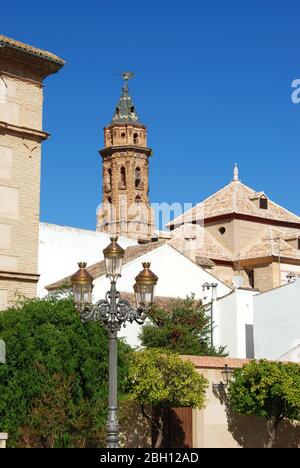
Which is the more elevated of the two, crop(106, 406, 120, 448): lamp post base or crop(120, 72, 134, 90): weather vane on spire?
crop(120, 72, 134, 90): weather vane on spire

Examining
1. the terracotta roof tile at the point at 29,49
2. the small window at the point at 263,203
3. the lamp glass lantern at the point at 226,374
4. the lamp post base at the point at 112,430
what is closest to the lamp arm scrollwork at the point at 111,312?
the lamp post base at the point at 112,430

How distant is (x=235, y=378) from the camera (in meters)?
18.5

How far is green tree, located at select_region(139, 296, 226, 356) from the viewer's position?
24281 millimetres

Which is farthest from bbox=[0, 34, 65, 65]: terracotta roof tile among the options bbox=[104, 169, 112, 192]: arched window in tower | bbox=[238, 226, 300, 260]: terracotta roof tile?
bbox=[104, 169, 112, 192]: arched window in tower

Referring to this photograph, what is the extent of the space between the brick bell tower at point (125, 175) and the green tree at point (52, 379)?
4353 cm

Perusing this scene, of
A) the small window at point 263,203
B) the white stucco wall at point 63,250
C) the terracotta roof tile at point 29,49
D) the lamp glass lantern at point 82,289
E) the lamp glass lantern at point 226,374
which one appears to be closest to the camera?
the lamp glass lantern at point 82,289

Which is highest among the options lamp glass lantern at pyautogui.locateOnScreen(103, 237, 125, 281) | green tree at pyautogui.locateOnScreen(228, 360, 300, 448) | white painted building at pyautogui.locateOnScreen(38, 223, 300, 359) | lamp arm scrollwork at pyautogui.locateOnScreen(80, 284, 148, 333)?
white painted building at pyautogui.locateOnScreen(38, 223, 300, 359)

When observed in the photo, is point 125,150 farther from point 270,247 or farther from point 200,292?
point 200,292

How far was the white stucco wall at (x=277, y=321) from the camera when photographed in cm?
2662

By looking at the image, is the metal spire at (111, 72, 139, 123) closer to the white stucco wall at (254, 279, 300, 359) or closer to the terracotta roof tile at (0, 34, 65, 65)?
the white stucco wall at (254, 279, 300, 359)

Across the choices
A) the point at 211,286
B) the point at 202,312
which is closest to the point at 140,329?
the point at 202,312

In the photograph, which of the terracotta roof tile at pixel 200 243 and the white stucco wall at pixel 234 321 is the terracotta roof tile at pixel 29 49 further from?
the terracotta roof tile at pixel 200 243

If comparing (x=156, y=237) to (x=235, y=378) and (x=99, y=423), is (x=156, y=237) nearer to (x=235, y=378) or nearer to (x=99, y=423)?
(x=235, y=378)

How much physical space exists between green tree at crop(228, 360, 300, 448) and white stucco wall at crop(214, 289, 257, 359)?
32.8 ft
